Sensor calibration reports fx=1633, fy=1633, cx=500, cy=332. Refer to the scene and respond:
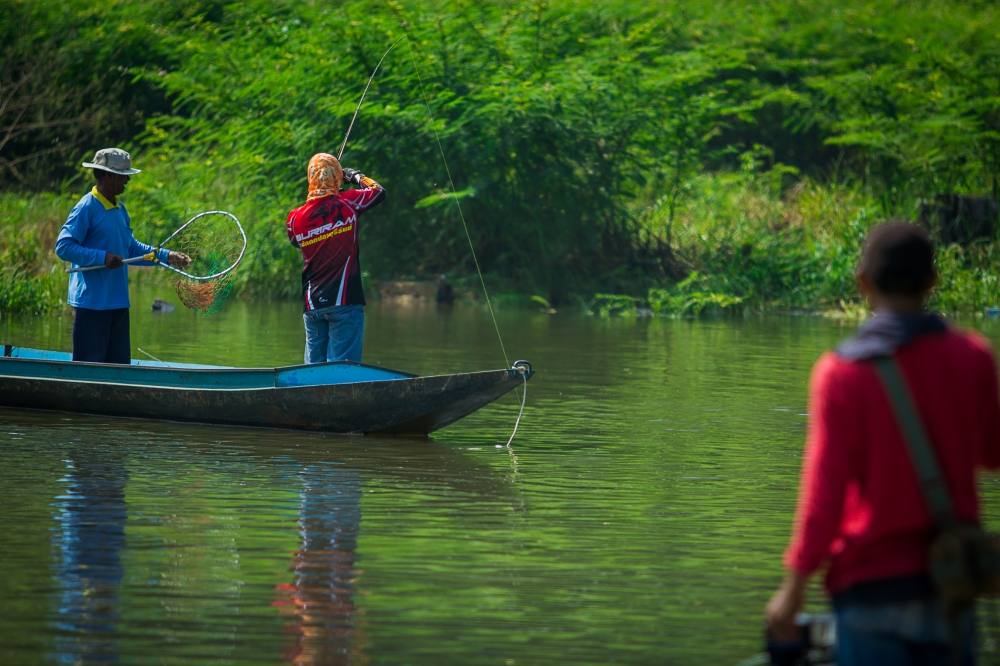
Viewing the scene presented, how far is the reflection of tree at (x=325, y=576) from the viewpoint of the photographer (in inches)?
235

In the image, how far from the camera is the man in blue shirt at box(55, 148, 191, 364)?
1129 centimetres

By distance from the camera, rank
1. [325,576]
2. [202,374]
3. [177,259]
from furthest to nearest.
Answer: [202,374]
[177,259]
[325,576]

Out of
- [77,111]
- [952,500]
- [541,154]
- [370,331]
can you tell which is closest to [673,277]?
[541,154]

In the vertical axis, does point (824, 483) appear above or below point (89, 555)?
above

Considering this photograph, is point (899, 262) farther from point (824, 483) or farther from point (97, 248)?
point (97, 248)

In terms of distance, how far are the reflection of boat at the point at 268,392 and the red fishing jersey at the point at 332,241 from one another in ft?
1.66

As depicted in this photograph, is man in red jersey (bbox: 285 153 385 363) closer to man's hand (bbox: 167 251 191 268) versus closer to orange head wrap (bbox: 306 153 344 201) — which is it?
orange head wrap (bbox: 306 153 344 201)

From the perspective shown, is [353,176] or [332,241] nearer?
[332,241]

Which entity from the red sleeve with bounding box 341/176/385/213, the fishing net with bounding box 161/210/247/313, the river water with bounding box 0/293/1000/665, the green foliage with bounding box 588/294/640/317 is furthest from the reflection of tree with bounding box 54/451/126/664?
the green foliage with bounding box 588/294/640/317

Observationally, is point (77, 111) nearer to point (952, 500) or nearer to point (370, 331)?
point (370, 331)

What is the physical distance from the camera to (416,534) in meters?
8.18

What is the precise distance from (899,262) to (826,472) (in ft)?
1.73

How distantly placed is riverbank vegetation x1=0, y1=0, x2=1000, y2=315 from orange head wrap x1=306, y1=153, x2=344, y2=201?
13.7 m

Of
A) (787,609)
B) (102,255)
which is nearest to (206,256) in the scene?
A: (102,255)
